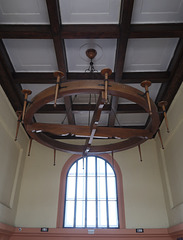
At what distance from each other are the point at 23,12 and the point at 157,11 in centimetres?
233

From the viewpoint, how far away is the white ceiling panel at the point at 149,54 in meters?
4.14

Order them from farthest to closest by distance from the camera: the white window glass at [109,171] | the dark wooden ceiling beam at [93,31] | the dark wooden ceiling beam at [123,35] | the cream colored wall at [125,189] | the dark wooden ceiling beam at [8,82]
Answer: the white window glass at [109,171], the cream colored wall at [125,189], the dark wooden ceiling beam at [8,82], the dark wooden ceiling beam at [93,31], the dark wooden ceiling beam at [123,35]

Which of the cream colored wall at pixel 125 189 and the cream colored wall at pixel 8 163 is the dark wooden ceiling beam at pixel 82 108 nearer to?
the cream colored wall at pixel 8 163

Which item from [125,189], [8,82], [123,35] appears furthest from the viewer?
[125,189]

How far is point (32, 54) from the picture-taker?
442cm

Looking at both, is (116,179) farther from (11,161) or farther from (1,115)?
(1,115)

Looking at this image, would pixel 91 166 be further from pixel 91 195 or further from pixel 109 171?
pixel 91 195

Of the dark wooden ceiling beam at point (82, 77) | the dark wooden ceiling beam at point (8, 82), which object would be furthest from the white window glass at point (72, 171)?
the dark wooden ceiling beam at point (82, 77)

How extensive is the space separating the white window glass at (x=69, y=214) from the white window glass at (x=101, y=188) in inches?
33.9

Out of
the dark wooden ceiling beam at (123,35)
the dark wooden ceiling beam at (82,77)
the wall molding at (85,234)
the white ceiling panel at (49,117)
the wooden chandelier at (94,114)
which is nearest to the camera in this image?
the wooden chandelier at (94,114)

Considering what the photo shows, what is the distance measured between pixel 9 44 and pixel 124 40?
2278mm

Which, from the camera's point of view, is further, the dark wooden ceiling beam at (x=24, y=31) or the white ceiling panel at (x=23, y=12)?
the dark wooden ceiling beam at (x=24, y=31)

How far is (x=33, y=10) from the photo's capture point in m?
3.60

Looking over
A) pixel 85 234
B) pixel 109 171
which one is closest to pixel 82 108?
pixel 109 171
